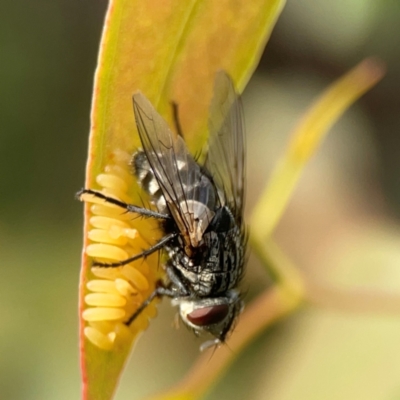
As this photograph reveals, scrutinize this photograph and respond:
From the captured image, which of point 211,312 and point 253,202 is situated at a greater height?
point 253,202

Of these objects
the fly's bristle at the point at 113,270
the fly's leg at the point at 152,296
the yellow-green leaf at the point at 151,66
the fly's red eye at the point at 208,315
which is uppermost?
the yellow-green leaf at the point at 151,66

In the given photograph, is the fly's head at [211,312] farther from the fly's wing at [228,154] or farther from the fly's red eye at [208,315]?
the fly's wing at [228,154]

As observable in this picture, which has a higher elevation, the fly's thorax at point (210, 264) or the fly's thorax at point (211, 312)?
the fly's thorax at point (210, 264)

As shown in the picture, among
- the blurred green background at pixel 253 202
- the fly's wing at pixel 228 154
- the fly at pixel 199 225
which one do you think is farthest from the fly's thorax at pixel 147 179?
the blurred green background at pixel 253 202

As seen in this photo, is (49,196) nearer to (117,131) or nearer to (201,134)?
(201,134)

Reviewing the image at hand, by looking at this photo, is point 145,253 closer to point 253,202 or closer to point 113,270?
point 113,270

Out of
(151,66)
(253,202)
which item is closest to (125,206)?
(151,66)

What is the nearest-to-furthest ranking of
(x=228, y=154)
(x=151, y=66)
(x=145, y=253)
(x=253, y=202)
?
(x=151, y=66), (x=145, y=253), (x=228, y=154), (x=253, y=202)

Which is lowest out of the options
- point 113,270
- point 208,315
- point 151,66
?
point 208,315
